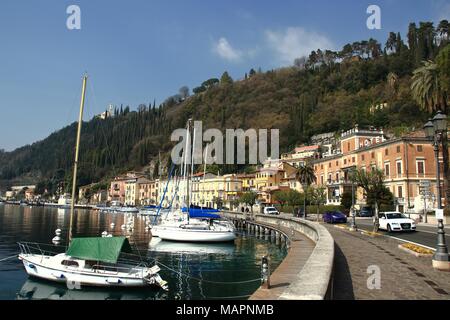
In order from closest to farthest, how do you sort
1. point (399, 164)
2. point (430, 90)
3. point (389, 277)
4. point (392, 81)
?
1. point (389, 277)
2. point (430, 90)
3. point (399, 164)
4. point (392, 81)

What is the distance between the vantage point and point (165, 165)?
565 feet

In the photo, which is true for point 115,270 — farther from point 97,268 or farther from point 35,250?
point 35,250

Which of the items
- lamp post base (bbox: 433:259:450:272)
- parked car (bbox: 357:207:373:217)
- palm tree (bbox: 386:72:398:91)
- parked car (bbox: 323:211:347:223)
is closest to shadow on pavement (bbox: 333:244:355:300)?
lamp post base (bbox: 433:259:450:272)

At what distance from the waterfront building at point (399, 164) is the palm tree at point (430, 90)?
12913 millimetres

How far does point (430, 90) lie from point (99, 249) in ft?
144

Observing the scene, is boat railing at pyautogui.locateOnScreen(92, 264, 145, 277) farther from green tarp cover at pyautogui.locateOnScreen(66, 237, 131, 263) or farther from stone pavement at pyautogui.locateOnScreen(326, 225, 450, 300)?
stone pavement at pyautogui.locateOnScreen(326, 225, 450, 300)

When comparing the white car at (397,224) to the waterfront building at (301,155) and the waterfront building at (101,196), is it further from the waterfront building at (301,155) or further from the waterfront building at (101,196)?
the waterfront building at (101,196)

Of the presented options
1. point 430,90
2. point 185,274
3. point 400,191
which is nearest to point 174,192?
point 400,191

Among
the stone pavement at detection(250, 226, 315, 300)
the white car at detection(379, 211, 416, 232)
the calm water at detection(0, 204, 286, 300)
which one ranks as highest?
the white car at detection(379, 211, 416, 232)

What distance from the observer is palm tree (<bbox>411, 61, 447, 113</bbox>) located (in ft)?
149

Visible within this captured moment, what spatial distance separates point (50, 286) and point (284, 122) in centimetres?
13976

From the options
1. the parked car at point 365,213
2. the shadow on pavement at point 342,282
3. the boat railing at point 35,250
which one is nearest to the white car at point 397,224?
the shadow on pavement at point 342,282

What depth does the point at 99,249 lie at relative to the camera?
20047 millimetres

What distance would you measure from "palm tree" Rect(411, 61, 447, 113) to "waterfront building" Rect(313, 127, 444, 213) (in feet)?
A: 42.4
